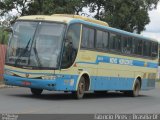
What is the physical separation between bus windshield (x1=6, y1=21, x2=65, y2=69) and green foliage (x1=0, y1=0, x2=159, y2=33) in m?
25.1

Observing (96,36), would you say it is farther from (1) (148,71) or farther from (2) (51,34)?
(1) (148,71)

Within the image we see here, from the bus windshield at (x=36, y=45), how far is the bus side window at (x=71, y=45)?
326mm

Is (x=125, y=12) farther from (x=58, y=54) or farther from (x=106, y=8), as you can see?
(x=58, y=54)

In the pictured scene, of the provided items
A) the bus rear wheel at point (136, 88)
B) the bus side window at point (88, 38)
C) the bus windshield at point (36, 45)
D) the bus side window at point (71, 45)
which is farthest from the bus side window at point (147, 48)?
the bus windshield at point (36, 45)

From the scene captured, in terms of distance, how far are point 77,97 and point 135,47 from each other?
7.11 m

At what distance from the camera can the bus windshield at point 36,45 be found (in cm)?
2209

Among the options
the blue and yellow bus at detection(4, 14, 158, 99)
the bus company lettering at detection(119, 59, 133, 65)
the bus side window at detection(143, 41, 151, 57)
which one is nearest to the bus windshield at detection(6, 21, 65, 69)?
the blue and yellow bus at detection(4, 14, 158, 99)

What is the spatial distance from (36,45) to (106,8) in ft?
111

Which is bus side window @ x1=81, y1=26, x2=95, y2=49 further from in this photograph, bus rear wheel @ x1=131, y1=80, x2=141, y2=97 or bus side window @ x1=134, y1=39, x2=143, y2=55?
bus rear wheel @ x1=131, y1=80, x2=141, y2=97

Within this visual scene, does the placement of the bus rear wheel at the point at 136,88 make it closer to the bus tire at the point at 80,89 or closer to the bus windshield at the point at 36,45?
the bus tire at the point at 80,89

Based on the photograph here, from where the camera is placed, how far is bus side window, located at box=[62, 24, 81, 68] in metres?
22.4

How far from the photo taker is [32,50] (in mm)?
22297

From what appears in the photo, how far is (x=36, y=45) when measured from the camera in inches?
880

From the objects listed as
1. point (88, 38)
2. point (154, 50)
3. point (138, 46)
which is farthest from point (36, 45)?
point (154, 50)
